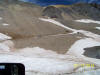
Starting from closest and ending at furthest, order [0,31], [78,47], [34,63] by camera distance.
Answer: [34,63] → [78,47] → [0,31]

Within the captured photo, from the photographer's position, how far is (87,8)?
34469 mm

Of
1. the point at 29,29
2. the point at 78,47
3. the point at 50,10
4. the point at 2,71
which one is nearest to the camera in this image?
the point at 2,71

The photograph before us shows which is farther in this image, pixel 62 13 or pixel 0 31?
pixel 62 13

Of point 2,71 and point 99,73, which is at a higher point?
point 2,71

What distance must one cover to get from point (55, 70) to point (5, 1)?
2712cm

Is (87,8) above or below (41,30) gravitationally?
above

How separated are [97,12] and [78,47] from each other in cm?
2719

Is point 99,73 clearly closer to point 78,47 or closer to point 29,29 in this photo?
point 78,47

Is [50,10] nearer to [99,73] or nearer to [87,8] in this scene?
[87,8]

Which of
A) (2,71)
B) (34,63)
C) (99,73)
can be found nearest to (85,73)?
(99,73)

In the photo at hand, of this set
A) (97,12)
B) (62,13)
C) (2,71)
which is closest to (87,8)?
(97,12)

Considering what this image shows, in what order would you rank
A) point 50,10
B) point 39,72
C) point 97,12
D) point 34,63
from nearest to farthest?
1. point 39,72
2. point 34,63
3. point 50,10
4. point 97,12

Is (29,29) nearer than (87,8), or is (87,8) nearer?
(29,29)

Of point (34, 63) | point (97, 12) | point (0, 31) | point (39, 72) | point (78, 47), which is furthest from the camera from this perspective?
point (97, 12)
